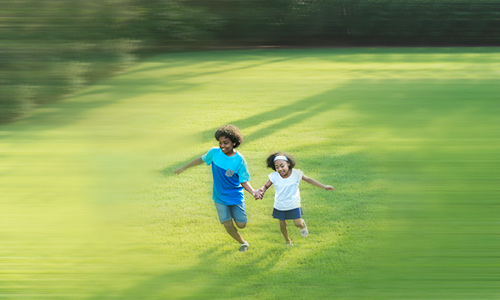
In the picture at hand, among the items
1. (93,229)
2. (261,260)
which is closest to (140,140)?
(93,229)

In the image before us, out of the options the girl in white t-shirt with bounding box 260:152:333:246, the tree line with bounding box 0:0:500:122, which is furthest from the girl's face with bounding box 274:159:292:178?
the tree line with bounding box 0:0:500:122

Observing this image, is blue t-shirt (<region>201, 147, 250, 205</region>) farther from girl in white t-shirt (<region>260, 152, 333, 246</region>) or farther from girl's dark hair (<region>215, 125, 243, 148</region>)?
girl in white t-shirt (<region>260, 152, 333, 246</region>)

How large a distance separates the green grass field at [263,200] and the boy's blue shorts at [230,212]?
0.43 m

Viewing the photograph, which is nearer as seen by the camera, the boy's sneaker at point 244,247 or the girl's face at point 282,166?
the girl's face at point 282,166

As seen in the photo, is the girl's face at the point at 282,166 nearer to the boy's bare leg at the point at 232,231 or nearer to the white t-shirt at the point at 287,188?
the white t-shirt at the point at 287,188

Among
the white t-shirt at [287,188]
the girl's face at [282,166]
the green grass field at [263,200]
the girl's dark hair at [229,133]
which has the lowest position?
the green grass field at [263,200]

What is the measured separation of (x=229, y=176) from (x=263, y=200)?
1895 mm

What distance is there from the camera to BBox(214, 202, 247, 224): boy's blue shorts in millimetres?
5137

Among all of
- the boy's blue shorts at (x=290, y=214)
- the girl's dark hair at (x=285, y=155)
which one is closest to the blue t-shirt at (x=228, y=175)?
the girl's dark hair at (x=285, y=155)

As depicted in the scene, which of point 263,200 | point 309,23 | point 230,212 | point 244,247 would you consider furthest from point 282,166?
point 309,23

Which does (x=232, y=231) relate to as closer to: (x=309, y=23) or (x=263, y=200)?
(x=263, y=200)

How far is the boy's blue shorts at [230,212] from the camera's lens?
5.14 metres

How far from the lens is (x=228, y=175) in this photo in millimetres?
5012

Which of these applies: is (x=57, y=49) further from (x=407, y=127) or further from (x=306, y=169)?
(x=407, y=127)
